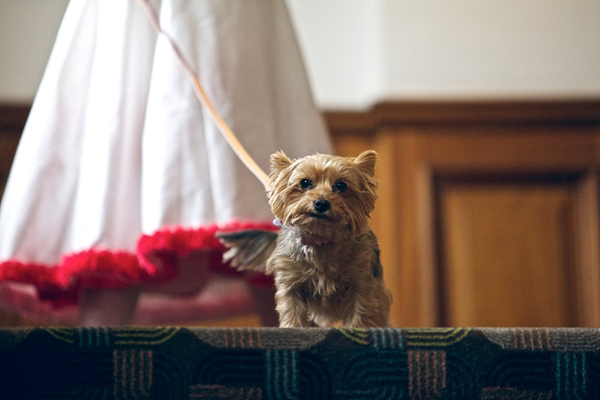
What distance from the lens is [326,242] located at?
684 millimetres

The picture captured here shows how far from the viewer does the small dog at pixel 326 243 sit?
2.18 feet

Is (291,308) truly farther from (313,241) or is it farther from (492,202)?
(492,202)

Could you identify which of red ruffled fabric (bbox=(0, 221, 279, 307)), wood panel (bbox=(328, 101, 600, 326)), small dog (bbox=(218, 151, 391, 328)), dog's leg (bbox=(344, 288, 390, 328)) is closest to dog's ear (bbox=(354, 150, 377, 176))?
small dog (bbox=(218, 151, 391, 328))

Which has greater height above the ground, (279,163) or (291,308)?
(279,163)

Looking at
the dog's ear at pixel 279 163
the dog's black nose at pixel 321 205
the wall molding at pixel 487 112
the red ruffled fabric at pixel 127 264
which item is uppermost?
the wall molding at pixel 487 112

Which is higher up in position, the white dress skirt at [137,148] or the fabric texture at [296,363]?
the white dress skirt at [137,148]

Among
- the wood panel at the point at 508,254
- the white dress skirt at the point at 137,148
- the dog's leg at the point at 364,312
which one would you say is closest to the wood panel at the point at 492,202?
the wood panel at the point at 508,254

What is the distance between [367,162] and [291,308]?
7.6 inches

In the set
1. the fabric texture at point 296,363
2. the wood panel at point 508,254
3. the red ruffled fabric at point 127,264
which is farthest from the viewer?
the wood panel at point 508,254

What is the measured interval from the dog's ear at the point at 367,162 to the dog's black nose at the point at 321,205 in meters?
0.08

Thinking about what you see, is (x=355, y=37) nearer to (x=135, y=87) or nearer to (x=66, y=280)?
(x=135, y=87)

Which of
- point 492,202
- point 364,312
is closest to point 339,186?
point 364,312

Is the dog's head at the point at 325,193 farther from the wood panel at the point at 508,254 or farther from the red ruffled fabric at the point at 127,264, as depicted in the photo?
the wood panel at the point at 508,254

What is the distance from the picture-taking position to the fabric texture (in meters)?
0.61
